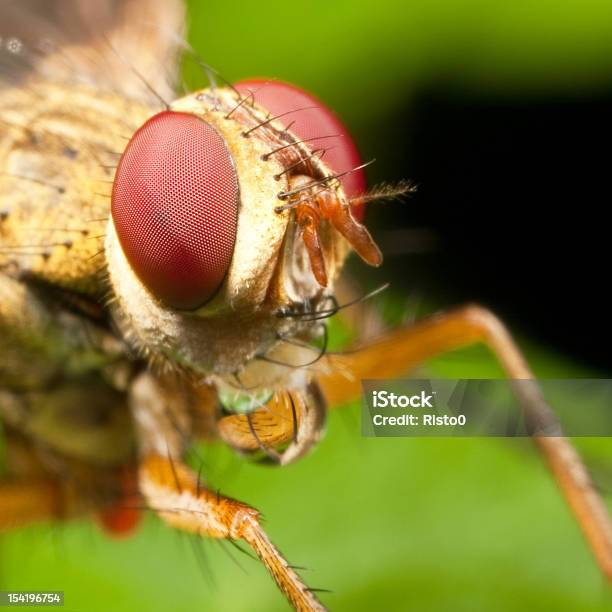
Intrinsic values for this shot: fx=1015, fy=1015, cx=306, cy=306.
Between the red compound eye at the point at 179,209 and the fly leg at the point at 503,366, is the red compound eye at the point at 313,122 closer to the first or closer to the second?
the red compound eye at the point at 179,209

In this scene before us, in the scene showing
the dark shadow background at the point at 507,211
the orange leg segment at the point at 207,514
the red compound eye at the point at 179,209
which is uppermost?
the dark shadow background at the point at 507,211

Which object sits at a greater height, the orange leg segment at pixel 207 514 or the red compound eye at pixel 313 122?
the red compound eye at pixel 313 122

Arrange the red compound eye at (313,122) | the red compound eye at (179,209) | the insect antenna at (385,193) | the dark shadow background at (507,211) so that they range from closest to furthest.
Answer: the red compound eye at (179,209), the insect antenna at (385,193), the red compound eye at (313,122), the dark shadow background at (507,211)

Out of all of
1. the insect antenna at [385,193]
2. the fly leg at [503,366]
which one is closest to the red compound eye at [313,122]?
the insect antenna at [385,193]

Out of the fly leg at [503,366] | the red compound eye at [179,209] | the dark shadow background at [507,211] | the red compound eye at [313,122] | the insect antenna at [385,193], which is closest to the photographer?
the red compound eye at [179,209]

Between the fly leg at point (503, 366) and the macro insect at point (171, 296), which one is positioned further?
the fly leg at point (503, 366)

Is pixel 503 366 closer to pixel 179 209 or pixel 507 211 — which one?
pixel 179 209

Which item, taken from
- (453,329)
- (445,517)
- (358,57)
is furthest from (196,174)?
(358,57)
